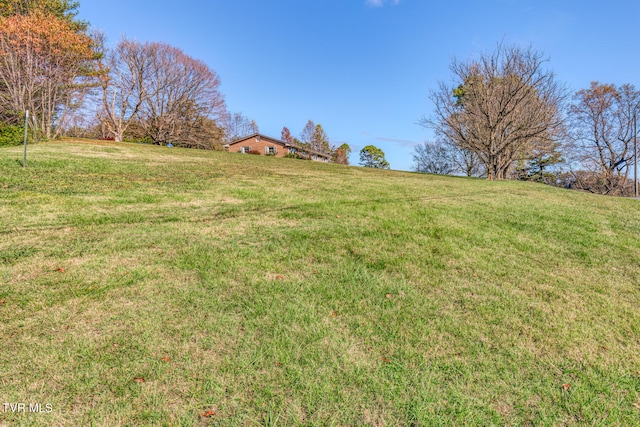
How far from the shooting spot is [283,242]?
4102 millimetres

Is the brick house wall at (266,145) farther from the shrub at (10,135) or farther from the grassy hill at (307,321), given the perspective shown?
the grassy hill at (307,321)

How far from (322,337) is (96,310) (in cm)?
195

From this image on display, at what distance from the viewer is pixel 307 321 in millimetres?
2381

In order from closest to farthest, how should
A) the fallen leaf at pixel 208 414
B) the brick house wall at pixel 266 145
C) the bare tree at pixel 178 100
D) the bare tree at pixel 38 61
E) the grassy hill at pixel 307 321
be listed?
the fallen leaf at pixel 208 414
the grassy hill at pixel 307 321
the bare tree at pixel 38 61
the bare tree at pixel 178 100
the brick house wall at pixel 266 145

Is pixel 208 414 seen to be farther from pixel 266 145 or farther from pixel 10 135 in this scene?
pixel 266 145

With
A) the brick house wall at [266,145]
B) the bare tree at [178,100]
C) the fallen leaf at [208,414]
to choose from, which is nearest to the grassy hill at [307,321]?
the fallen leaf at [208,414]

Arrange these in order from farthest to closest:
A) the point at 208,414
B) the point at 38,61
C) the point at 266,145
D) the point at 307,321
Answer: the point at 266,145 < the point at 38,61 < the point at 307,321 < the point at 208,414

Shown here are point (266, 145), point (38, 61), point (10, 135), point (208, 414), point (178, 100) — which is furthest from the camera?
point (266, 145)

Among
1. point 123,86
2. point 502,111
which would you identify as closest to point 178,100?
point 123,86

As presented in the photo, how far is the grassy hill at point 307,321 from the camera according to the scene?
164 centimetres

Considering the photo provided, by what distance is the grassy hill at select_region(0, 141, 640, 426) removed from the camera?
5.39ft

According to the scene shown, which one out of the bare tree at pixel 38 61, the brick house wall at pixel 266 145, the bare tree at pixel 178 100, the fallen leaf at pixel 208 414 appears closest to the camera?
the fallen leaf at pixel 208 414

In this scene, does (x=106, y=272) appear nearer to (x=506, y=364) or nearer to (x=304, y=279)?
(x=304, y=279)

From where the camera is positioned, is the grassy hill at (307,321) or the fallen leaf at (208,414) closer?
the fallen leaf at (208,414)
